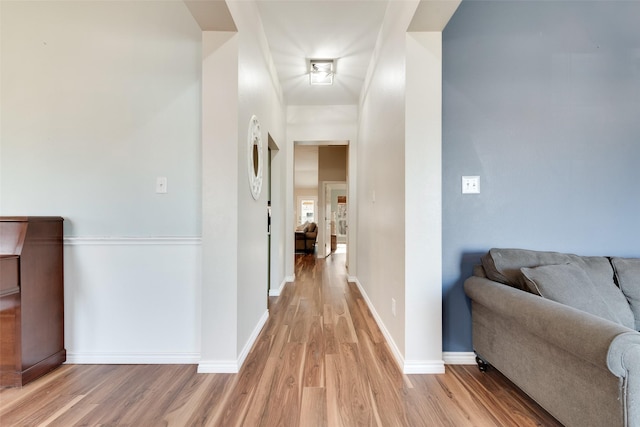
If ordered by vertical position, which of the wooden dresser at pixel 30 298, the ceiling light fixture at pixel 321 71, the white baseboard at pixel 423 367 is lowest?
the white baseboard at pixel 423 367

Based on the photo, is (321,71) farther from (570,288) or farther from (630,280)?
(630,280)

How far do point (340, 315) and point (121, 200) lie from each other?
2.13m

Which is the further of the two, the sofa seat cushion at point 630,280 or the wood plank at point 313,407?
the sofa seat cushion at point 630,280

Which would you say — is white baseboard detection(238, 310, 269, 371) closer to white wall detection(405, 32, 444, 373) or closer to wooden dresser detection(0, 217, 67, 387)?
white wall detection(405, 32, 444, 373)

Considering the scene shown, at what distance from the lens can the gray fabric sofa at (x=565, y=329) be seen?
2.99ft

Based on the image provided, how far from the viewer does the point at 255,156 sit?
2.24 metres

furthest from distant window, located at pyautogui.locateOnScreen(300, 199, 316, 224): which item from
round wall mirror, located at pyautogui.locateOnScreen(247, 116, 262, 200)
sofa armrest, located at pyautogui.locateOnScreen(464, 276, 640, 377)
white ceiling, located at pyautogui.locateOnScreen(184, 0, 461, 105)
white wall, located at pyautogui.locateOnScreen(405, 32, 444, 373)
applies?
sofa armrest, located at pyautogui.locateOnScreen(464, 276, 640, 377)

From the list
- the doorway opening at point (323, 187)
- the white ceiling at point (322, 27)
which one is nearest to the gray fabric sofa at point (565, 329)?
the white ceiling at point (322, 27)

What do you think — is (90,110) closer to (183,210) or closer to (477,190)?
(183,210)

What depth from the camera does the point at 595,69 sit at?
1868mm

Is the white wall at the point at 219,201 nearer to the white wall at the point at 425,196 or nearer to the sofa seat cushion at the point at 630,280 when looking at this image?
the white wall at the point at 425,196

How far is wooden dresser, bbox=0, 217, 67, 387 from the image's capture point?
1533mm

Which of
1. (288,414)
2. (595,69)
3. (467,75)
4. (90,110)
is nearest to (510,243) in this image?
(467,75)

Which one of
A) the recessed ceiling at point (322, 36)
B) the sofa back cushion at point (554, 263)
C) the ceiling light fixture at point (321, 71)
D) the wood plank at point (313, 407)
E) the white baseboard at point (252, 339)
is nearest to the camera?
the wood plank at point (313, 407)
